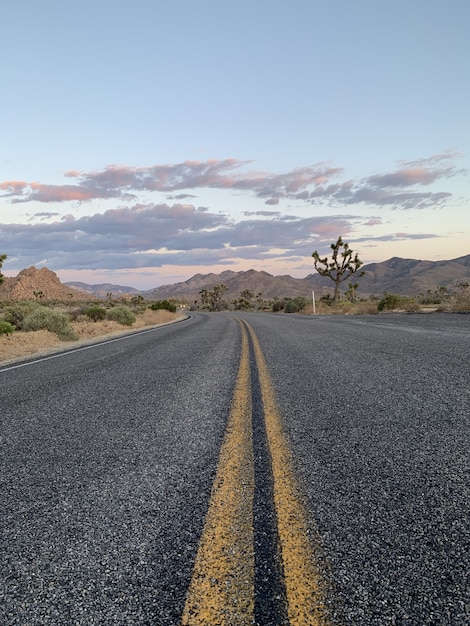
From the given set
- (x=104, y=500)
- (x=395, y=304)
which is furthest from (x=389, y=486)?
(x=395, y=304)

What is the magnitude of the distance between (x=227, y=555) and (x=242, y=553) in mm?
54

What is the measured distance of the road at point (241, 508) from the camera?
1261mm

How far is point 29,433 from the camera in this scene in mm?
3297

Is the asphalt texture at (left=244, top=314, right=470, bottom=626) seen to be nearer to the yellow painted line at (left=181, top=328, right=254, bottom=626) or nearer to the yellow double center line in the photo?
the yellow double center line

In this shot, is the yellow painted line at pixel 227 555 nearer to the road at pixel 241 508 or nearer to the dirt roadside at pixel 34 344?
the road at pixel 241 508

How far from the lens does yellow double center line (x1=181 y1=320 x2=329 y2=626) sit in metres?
1.21

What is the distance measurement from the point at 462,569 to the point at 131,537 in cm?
120

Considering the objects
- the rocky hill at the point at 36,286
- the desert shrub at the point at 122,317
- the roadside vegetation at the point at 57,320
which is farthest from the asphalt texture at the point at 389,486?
the rocky hill at the point at 36,286

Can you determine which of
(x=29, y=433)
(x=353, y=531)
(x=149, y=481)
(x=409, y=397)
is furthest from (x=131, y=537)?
(x=409, y=397)

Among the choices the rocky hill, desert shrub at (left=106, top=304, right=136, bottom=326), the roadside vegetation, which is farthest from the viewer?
the rocky hill

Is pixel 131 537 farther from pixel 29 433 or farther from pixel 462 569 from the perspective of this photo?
pixel 29 433

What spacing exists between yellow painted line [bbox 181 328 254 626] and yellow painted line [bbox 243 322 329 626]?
0.39ft

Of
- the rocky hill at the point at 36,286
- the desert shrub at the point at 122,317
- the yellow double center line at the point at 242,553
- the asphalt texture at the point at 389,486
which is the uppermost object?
the rocky hill at the point at 36,286

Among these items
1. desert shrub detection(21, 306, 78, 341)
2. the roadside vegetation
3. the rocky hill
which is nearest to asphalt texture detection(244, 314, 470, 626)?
desert shrub detection(21, 306, 78, 341)
